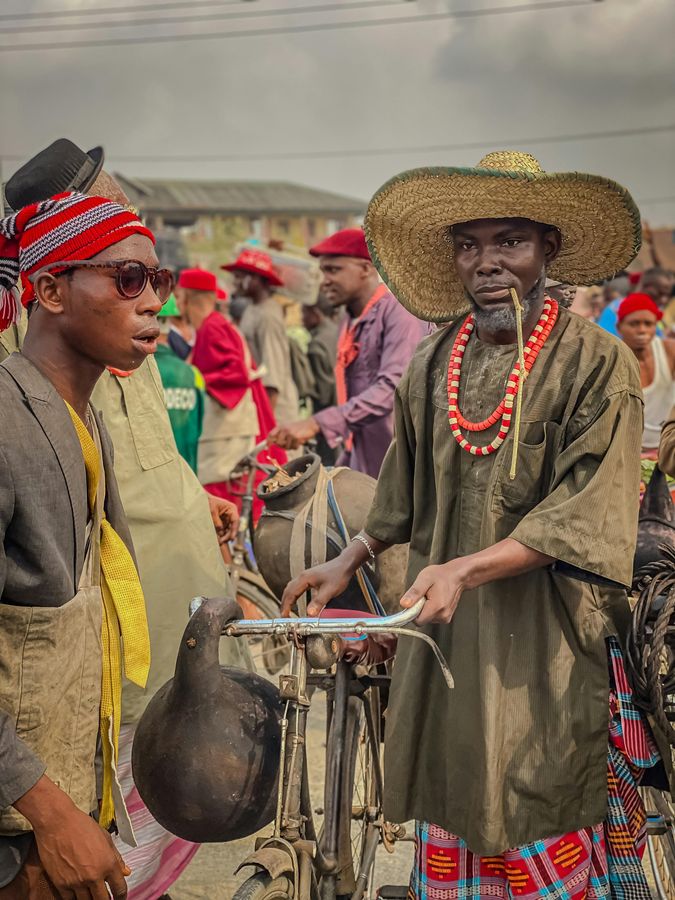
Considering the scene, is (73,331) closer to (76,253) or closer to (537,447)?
(76,253)

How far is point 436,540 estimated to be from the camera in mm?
2961

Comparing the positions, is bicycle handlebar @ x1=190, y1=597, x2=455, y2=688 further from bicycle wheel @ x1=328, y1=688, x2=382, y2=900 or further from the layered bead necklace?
bicycle wheel @ x1=328, y1=688, x2=382, y2=900

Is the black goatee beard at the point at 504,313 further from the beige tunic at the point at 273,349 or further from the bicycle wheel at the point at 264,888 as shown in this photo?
the beige tunic at the point at 273,349

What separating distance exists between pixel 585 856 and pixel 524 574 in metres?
0.74

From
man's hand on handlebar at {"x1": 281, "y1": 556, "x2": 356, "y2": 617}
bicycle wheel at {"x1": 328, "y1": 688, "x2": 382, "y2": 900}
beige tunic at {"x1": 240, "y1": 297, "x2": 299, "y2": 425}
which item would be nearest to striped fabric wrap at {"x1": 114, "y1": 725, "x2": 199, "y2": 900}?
bicycle wheel at {"x1": 328, "y1": 688, "x2": 382, "y2": 900}

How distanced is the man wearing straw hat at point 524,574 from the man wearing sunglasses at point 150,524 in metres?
0.82

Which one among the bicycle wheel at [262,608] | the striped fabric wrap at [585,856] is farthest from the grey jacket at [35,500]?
the bicycle wheel at [262,608]

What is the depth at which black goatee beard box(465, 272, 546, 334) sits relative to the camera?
9.37 ft

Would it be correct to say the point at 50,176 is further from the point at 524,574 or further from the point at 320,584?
the point at 524,574

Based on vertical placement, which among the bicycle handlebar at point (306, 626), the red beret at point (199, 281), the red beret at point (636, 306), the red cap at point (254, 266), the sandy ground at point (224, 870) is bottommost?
the sandy ground at point (224, 870)

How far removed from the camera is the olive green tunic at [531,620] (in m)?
2.72

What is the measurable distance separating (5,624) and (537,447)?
4.42 feet

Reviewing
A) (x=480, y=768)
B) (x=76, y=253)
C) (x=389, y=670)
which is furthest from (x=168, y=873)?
(x=76, y=253)

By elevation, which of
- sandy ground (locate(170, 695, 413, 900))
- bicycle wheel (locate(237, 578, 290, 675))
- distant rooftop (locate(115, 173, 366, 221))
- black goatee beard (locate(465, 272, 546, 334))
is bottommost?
sandy ground (locate(170, 695, 413, 900))
